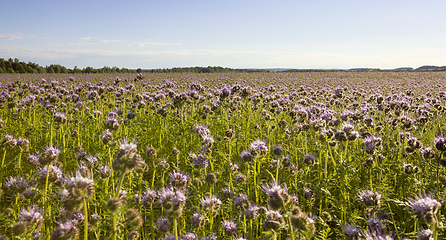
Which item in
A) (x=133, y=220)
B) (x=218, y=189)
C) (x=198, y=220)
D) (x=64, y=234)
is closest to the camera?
(x=64, y=234)

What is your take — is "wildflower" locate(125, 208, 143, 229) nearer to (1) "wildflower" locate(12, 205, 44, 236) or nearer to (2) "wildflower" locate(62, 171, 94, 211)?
(2) "wildflower" locate(62, 171, 94, 211)

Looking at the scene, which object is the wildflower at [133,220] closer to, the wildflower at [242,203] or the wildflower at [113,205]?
the wildflower at [113,205]

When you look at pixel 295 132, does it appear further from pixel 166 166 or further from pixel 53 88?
pixel 53 88

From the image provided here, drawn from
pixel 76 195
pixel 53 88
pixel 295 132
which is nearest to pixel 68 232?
pixel 76 195

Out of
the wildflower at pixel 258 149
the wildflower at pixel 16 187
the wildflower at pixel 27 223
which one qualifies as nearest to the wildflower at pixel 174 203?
the wildflower at pixel 27 223

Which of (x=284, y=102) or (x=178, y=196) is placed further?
(x=284, y=102)

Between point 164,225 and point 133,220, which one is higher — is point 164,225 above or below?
below

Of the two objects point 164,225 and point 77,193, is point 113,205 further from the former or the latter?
point 164,225

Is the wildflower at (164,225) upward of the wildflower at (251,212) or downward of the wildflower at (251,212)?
downward

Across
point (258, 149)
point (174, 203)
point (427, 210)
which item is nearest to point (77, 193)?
point (174, 203)

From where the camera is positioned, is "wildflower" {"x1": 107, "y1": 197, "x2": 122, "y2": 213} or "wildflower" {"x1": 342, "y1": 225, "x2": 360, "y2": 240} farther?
"wildflower" {"x1": 342, "y1": 225, "x2": 360, "y2": 240}

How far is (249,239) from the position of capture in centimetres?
293

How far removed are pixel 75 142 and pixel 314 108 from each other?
6565 millimetres

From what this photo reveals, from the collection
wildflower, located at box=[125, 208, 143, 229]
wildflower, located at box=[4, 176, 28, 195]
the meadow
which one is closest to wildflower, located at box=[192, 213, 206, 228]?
the meadow
